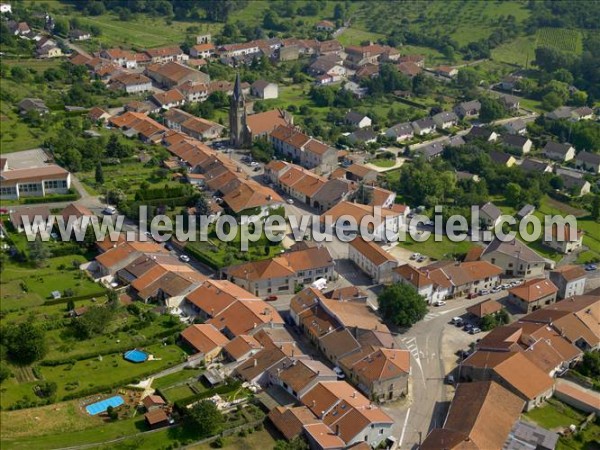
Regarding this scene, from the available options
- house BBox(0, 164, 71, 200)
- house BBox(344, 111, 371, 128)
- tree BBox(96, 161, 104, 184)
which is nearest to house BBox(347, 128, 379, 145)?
house BBox(344, 111, 371, 128)

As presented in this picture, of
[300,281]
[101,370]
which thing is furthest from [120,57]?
[101,370]

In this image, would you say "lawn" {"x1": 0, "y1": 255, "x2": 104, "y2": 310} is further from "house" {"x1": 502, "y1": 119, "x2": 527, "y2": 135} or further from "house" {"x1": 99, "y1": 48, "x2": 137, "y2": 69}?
"house" {"x1": 99, "y1": 48, "x2": 137, "y2": 69}

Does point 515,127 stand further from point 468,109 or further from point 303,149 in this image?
point 303,149

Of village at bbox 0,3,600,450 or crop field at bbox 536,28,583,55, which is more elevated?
crop field at bbox 536,28,583,55

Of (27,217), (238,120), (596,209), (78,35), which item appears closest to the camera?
(27,217)

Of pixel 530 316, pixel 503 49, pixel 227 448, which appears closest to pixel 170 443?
pixel 227 448

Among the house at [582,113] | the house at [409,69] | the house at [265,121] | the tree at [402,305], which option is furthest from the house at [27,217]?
the house at [582,113]

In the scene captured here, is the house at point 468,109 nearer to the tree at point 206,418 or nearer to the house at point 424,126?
the house at point 424,126
